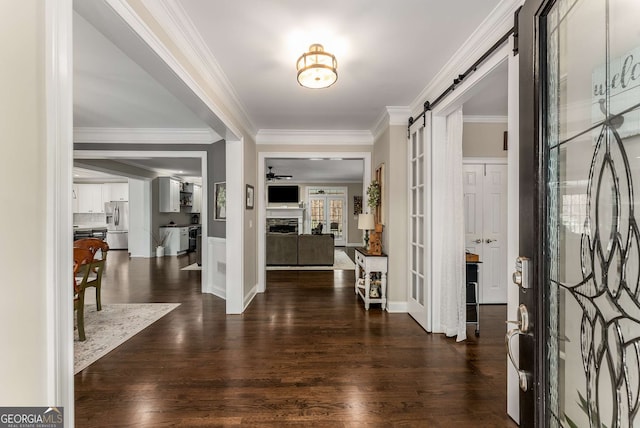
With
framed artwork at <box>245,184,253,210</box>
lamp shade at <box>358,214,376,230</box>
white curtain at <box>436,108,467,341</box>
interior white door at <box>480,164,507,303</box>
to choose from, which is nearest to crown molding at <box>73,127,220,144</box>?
framed artwork at <box>245,184,253,210</box>

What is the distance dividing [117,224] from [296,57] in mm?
9400

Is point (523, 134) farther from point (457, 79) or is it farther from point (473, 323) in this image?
point (473, 323)

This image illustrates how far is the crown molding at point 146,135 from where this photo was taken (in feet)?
15.3

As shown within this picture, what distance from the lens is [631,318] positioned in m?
0.70

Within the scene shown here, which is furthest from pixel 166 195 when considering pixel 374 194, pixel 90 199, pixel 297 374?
pixel 297 374

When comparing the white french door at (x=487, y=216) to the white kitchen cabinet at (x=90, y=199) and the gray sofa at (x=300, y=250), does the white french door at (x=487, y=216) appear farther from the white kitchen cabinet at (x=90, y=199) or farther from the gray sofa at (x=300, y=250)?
the white kitchen cabinet at (x=90, y=199)

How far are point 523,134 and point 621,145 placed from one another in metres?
0.35

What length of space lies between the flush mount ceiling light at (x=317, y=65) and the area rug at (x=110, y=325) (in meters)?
2.98

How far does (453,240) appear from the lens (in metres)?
2.88

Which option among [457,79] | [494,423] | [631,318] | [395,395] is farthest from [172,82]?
[494,423]

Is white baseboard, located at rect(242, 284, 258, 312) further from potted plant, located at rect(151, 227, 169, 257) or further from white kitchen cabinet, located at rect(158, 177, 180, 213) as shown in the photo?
white kitchen cabinet, located at rect(158, 177, 180, 213)

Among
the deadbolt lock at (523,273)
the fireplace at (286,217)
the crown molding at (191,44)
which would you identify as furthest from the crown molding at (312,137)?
the fireplace at (286,217)

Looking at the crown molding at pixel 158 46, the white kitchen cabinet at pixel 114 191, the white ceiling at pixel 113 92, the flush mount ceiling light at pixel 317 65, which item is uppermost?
the white ceiling at pixel 113 92

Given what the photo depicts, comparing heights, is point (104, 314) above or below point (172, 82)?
below
